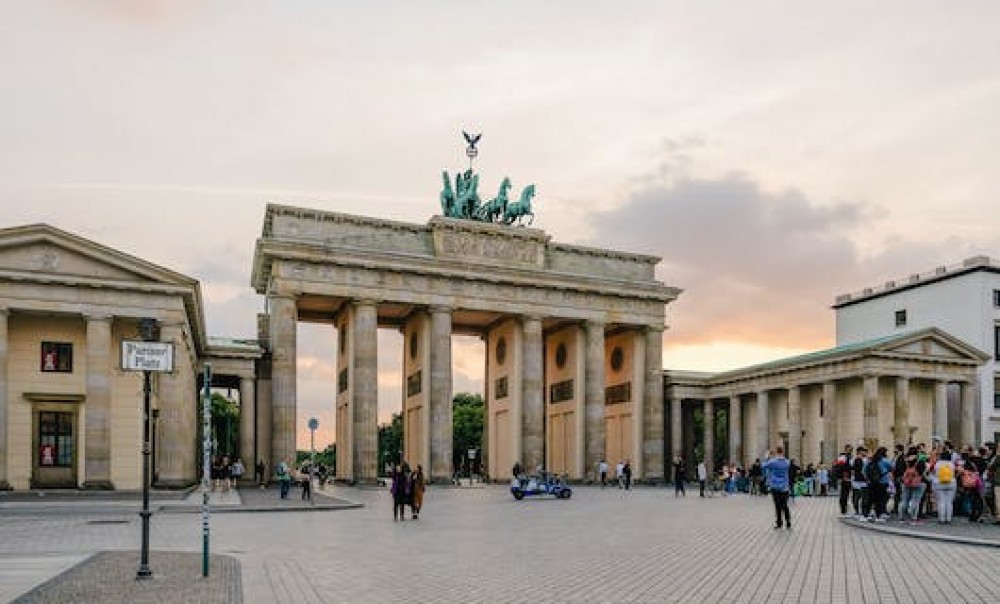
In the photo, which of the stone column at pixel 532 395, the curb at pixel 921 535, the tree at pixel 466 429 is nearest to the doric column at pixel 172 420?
the stone column at pixel 532 395

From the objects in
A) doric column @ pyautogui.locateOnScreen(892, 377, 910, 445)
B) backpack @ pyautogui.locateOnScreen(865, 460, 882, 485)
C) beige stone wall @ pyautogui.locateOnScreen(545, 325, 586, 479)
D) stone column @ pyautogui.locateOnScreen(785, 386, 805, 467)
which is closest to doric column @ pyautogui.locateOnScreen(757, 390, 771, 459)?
stone column @ pyautogui.locateOnScreen(785, 386, 805, 467)

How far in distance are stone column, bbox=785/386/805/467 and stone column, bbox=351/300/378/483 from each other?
27070mm

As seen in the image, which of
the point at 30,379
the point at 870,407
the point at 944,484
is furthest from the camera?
the point at 870,407

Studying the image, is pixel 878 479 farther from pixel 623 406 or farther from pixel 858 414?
pixel 623 406

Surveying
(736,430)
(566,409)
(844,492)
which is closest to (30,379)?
(844,492)

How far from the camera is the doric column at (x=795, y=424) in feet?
218

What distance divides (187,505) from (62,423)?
12.7m

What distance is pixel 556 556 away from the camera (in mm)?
18953

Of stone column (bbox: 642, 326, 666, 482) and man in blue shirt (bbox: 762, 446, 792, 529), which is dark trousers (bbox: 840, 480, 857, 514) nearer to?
man in blue shirt (bbox: 762, 446, 792, 529)

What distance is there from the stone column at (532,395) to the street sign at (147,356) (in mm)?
52480

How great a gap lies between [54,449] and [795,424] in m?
44.9

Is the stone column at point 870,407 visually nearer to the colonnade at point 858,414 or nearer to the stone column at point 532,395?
the colonnade at point 858,414

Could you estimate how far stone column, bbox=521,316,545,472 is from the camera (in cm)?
6756

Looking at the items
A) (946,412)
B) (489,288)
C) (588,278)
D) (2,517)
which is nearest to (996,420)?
(946,412)
